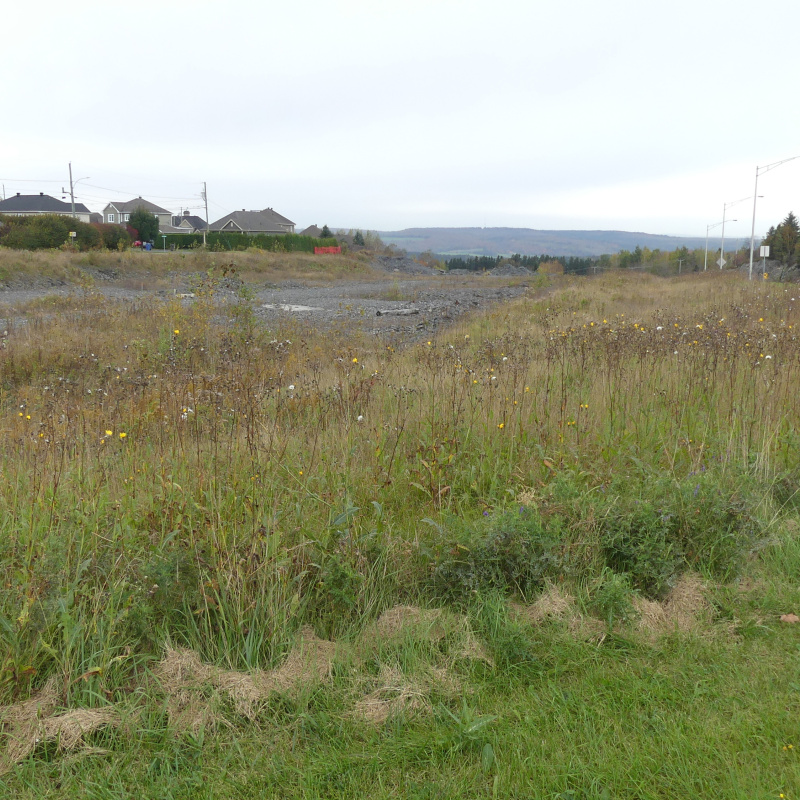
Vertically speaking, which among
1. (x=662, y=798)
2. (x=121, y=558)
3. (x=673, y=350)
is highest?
(x=673, y=350)

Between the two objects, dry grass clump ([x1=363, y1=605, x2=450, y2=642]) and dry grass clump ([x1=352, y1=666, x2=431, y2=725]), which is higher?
dry grass clump ([x1=363, y1=605, x2=450, y2=642])

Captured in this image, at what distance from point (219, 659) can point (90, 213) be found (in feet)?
326

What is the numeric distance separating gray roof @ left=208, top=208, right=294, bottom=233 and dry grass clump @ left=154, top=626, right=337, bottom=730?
77845 mm

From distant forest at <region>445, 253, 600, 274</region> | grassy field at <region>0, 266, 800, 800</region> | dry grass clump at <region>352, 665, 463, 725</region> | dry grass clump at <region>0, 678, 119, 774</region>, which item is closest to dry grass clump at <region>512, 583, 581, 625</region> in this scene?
grassy field at <region>0, 266, 800, 800</region>

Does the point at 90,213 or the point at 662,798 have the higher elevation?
the point at 90,213

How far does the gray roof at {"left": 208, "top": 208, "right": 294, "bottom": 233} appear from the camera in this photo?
77062mm

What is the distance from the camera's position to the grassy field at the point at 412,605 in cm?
223

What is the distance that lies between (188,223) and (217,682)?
94.1 m

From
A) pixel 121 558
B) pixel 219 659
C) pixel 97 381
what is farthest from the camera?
pixel 97 381

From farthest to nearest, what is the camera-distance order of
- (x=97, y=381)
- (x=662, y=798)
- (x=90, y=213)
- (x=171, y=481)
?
(x=90, y=213), (x=97, y=381), (x=171, y=481), (x=662, y=798)

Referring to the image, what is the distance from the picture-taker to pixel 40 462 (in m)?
3.98

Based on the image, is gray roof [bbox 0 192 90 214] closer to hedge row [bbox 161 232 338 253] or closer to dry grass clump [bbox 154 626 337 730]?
hedge row [bbox 161 232 338 253]

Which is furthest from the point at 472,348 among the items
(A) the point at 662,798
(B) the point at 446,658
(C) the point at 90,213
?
(C) the point at 90,213

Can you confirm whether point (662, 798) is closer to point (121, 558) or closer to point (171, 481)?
point (121, 558)
